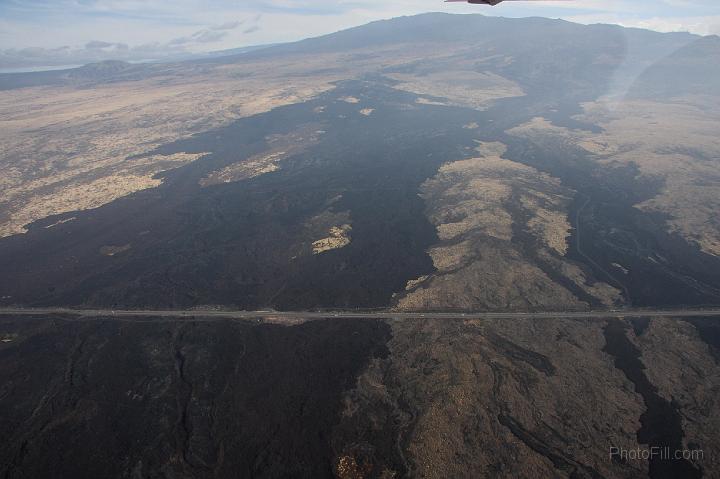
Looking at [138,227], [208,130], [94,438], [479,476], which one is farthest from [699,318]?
[208,130]

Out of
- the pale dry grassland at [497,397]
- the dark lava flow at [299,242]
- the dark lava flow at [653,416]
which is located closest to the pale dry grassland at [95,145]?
the dark lava flow at [299,242]

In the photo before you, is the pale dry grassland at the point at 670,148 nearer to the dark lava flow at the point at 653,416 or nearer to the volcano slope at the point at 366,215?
the volcano slope at the point at 366,215

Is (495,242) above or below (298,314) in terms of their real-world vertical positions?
below

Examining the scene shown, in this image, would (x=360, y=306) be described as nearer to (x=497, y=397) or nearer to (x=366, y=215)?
(x=497, y=397)

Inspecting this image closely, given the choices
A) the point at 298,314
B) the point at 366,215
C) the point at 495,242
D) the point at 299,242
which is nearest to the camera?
the point at 298,314

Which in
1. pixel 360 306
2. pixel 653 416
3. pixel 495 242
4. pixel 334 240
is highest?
pixel 334 240

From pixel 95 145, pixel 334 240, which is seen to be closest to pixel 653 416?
pixel 334 240

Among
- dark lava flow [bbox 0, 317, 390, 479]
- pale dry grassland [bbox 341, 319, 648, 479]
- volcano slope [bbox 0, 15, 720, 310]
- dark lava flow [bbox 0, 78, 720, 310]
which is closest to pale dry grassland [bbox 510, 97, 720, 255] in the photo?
volcano slope [bbox 0, 15, 720, 310]
